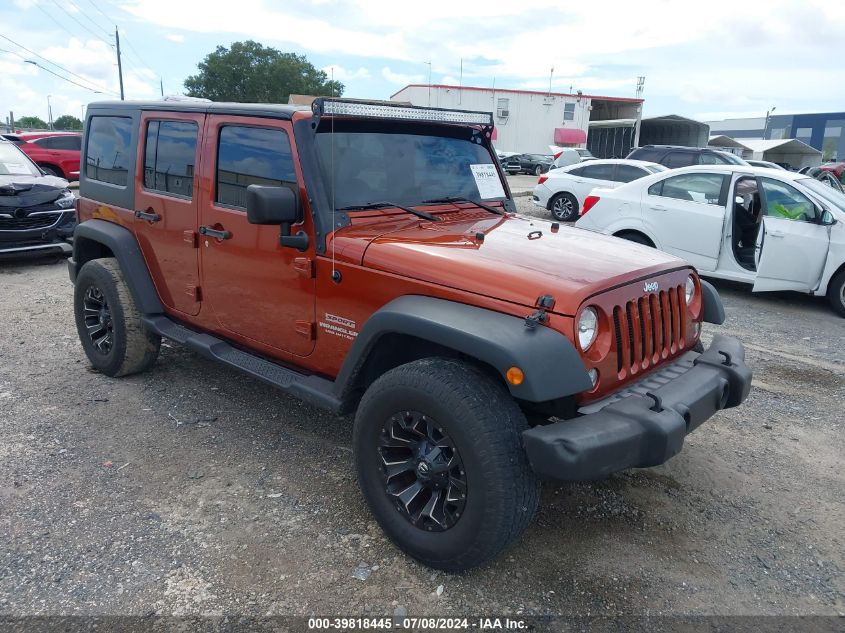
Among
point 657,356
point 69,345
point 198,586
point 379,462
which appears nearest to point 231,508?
point 198,586

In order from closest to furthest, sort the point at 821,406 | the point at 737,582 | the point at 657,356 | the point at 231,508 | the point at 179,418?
the point at 737,582
the point at 657,356
the point at 231,508
the point at 179,418
the point at 821,406

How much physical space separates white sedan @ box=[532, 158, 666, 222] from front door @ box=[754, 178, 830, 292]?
5489mm

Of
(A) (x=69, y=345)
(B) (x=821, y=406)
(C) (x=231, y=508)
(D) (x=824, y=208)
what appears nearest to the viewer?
(C) (x=231, y=508)

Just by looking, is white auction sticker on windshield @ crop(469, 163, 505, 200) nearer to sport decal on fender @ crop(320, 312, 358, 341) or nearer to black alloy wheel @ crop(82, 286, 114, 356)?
sport decal on fender @ crop(320, 312, 358, 341)

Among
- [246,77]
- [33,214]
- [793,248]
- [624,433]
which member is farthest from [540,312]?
[246,77]

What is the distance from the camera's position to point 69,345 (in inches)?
223

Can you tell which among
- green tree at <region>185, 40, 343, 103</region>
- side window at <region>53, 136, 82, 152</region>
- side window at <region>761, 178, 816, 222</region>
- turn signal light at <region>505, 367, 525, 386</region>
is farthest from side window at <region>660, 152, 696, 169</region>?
green tree at <region>185, 40, 343, 103</region>

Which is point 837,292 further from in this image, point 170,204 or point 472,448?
point 170,204

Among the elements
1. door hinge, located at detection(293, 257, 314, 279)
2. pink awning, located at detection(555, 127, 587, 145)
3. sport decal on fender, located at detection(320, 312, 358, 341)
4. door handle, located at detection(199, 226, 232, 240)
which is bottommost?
sport decal on fender, located at detection(320, 312, 358, 341)

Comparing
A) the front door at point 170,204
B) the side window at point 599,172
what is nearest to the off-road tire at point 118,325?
the front door at point 170,204

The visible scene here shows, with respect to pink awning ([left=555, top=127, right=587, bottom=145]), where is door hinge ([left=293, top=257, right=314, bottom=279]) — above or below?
below

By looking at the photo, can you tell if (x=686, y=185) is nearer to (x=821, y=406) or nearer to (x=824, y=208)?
(x=824, y=208)

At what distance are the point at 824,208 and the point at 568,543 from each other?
584 cm

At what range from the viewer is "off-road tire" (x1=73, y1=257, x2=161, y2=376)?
453 centimetres
